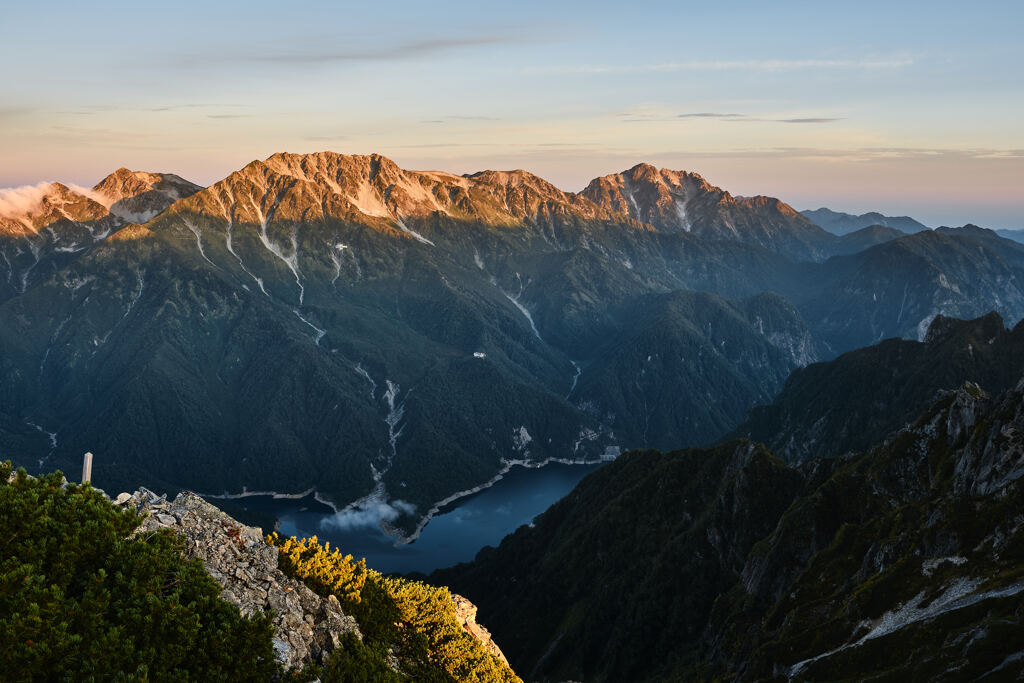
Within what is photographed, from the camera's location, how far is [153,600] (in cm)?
4522

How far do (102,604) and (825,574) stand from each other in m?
101

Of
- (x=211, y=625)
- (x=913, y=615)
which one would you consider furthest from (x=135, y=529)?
(x=913, y=615)

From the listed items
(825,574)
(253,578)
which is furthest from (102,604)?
(825,574)

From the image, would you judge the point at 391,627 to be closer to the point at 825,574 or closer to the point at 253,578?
the point at 253,578

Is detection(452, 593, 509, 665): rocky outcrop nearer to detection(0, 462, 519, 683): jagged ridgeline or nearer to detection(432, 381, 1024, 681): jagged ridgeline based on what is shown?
detection(0, 462, 519, 683): jagged ridgeline

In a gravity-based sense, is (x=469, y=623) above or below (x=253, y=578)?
below

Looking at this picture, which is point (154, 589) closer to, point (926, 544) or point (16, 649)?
point (16, 649)

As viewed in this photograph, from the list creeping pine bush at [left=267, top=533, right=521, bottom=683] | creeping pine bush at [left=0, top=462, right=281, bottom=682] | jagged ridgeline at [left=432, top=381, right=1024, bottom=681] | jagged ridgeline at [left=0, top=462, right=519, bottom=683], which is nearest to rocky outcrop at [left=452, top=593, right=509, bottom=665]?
creeping pine bush at [left=267, top=533, right=521, bottom=683]

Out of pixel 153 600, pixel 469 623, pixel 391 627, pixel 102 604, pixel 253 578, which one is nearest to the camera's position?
pixel 102 604

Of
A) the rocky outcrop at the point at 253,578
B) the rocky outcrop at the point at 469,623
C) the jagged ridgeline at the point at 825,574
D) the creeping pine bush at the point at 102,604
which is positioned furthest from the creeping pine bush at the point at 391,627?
the jagged ridgeline at the point at 825,574

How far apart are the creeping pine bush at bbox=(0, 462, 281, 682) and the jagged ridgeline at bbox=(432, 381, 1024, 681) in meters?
56.2

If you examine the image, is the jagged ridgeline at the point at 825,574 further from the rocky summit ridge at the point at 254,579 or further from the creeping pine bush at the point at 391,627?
the rocky summit ridge at the point at 254,579

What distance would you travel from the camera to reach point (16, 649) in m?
39.6

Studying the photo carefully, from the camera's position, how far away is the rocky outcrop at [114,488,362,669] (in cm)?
5284
